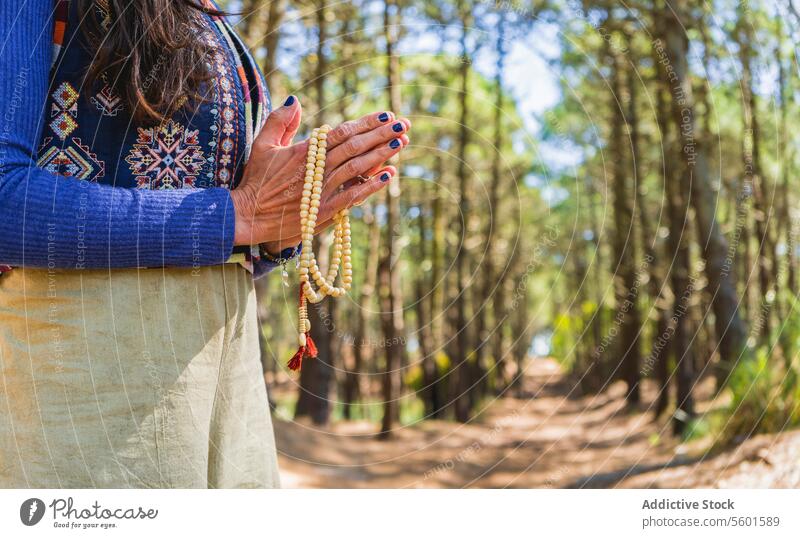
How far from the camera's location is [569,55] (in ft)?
39.8

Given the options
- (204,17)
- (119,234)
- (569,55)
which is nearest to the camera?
(119,234)

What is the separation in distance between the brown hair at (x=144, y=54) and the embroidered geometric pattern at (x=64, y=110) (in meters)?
0.03

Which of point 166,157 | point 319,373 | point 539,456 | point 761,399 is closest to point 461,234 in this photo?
point 319,373

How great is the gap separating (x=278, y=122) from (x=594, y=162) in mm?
16639

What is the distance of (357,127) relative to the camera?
1.46 metres

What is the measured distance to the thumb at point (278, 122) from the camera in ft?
4.75

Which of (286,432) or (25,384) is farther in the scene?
(286,432)

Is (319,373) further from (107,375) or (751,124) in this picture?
(107,375)

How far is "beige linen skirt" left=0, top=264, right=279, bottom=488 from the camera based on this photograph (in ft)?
4.26

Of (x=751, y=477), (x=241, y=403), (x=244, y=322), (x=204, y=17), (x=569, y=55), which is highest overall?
(x=569, y=55)

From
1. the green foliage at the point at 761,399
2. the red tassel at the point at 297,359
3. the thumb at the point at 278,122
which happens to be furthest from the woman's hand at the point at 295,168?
the green foliage at the point at 761,399

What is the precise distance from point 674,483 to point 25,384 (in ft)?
19.9
